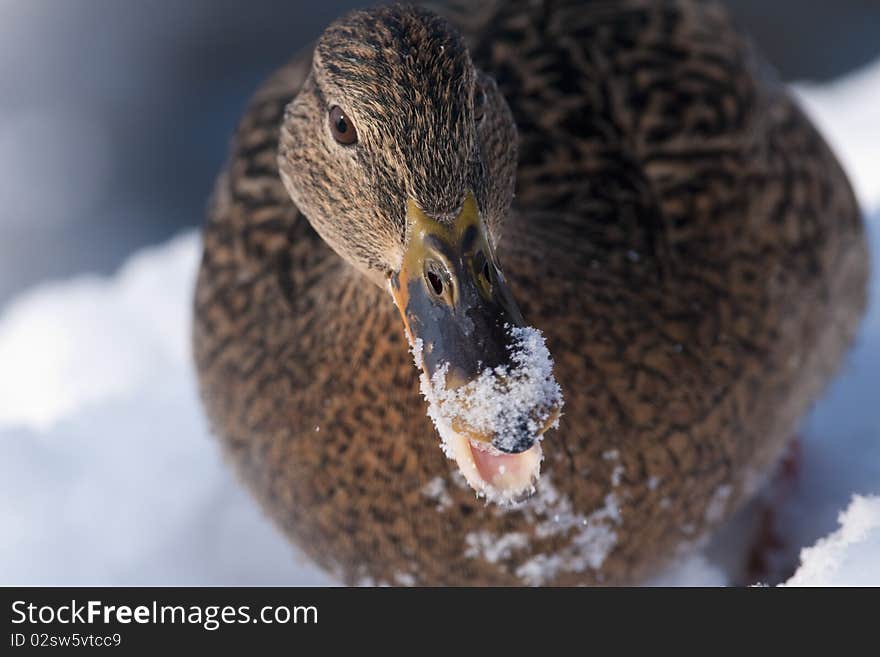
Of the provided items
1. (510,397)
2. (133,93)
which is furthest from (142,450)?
(510,397)

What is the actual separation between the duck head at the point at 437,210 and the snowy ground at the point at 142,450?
1179 mm

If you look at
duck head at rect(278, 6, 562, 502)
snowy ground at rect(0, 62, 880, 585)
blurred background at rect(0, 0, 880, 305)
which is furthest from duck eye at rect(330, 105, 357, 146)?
blurred background at rect(0, 0, 880, 305)

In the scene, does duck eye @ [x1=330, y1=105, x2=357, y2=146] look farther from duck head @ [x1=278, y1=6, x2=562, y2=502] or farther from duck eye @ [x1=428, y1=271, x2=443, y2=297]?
duck eye @ [x1=428, y1=271, x2=443, y2=297]

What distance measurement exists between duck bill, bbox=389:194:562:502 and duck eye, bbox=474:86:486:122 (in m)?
0.20

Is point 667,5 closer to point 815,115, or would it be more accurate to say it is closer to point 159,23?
point 815,115

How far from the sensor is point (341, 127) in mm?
1697

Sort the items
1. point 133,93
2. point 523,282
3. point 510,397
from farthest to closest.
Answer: point 133,93, point 523,282, point 510,397

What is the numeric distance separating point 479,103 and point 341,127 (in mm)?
227

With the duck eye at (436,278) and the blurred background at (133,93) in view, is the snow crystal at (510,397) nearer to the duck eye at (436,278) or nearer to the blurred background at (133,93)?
the duck eye at (436,278)

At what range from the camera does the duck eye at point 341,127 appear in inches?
66.2

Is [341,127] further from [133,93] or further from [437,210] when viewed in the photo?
[133,93]

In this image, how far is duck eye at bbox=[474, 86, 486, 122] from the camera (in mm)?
1717

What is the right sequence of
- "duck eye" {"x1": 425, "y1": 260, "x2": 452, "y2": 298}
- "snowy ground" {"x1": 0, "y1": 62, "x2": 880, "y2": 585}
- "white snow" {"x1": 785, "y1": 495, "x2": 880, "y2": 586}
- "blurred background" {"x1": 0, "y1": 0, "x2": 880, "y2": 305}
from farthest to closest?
"blurred background" {"x1": 0, "y1": 0, "x2": 880, "y2": 305} → "snowy ground" {"x1": 0, "y1": 62, "x2": 880, "y2": 585} → "white snow" {"x1": 785, "y1": 495, "x2": 880, "y2": 586} → "duck eye" {"x1": 425, "y1": 260, "x2": 452, "y2": 298}
